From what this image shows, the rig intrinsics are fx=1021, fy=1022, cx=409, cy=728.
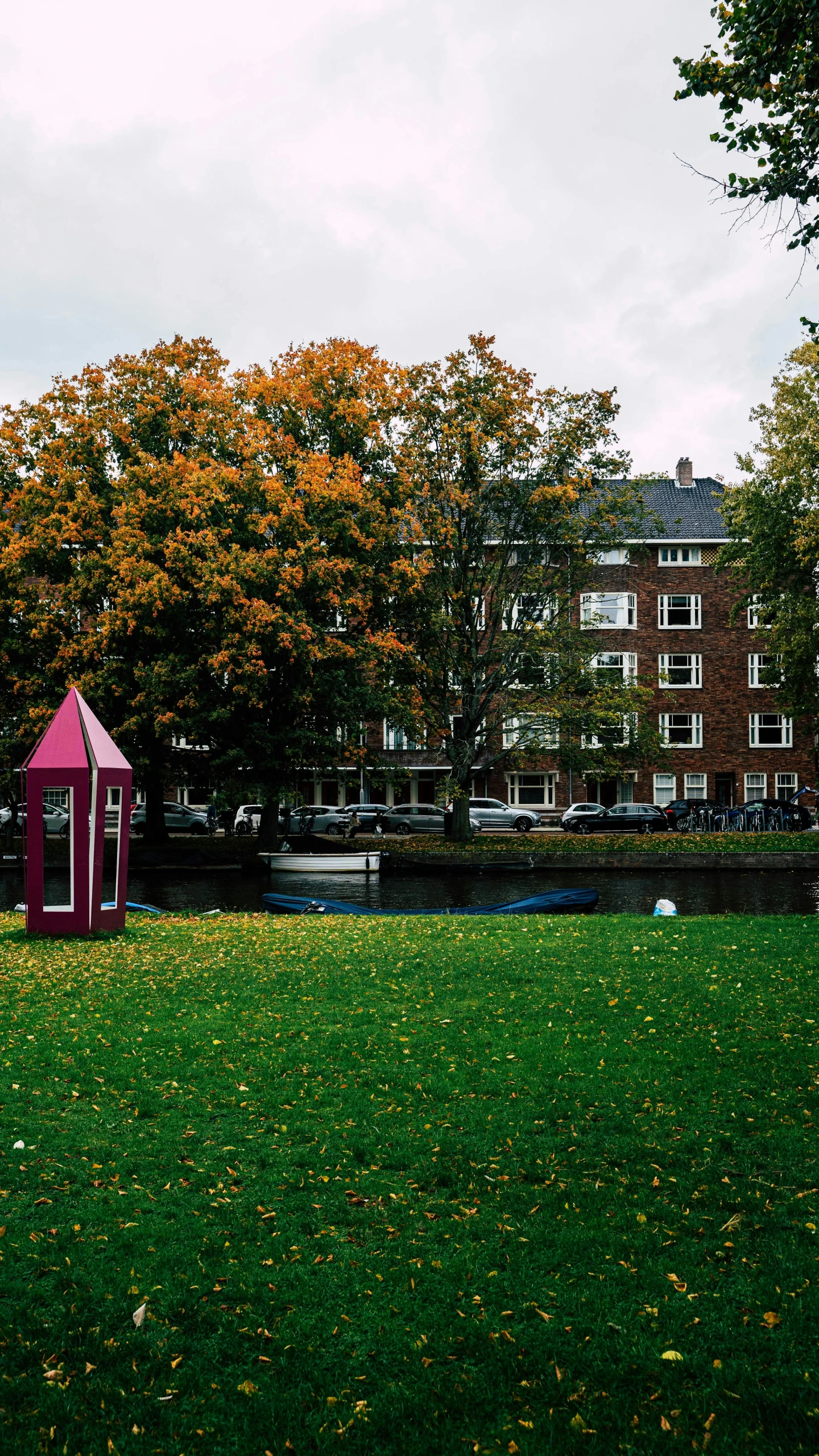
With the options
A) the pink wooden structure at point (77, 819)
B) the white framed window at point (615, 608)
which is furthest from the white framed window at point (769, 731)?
the pink wooden structure at point (77, 819)

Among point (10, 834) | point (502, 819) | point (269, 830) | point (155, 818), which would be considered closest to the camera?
point (269, 830)

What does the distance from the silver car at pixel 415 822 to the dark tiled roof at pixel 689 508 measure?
1933cm

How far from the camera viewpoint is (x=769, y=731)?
57.6m

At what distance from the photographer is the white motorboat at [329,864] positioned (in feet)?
114

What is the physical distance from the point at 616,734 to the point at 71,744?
28.4m

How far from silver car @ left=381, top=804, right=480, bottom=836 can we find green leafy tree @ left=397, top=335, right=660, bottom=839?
404 inches

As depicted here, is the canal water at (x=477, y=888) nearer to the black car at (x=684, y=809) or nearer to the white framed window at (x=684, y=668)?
the black car at (x=684, y=809)

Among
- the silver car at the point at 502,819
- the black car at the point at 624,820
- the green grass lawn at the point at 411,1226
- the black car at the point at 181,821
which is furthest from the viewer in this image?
the black car at the point at 181,821

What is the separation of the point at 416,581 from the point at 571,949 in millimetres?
23867

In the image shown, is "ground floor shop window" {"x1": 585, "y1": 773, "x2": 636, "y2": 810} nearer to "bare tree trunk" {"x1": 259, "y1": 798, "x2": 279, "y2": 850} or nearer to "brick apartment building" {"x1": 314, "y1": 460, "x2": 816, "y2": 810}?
"brick apartment building" {"x1": 314, "y1": 460, "x2": 816, "y2": 810}

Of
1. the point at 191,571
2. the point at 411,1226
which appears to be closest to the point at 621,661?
the point at 191,571

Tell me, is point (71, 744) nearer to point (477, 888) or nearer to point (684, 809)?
point (477, 888)

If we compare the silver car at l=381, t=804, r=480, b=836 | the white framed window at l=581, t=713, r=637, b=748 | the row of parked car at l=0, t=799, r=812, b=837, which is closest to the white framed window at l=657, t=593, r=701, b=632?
the row of parked car at l=0, t=799, r=812, b=837

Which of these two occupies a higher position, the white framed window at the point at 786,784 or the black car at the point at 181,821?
the white framed window at the point at 786,784
